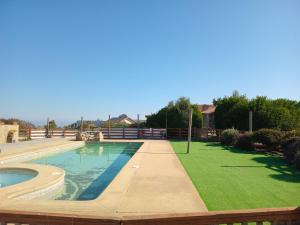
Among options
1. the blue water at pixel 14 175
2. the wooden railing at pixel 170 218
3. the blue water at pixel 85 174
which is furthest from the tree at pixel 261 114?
the wooden railing at pixel 170 218

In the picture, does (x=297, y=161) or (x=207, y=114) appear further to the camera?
(x=207, y=114)

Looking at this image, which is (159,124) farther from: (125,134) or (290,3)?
(290,3)

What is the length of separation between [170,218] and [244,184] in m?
5.12

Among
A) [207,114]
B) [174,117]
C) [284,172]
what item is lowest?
[284,172]

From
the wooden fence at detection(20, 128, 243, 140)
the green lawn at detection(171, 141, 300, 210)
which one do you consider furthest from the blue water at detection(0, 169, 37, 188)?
the wooden fence at detection(20, 128, 243, 140)

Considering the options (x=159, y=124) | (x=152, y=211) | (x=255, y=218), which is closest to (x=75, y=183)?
(x=152, y=211)

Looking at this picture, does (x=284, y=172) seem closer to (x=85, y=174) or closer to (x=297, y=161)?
(x=297, y=161)

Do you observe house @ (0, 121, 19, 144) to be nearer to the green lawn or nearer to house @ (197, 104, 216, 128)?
the green lawn

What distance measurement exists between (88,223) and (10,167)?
823 cm

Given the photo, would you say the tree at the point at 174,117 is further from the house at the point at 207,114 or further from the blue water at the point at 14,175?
the blue water at the point at 14,175

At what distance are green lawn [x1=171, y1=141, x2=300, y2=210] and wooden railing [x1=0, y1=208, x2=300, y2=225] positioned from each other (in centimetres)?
230

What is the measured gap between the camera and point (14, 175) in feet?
32.7

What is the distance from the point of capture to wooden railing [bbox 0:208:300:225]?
3.22m

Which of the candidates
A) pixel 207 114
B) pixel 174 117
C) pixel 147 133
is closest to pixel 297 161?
pixel 147 133
